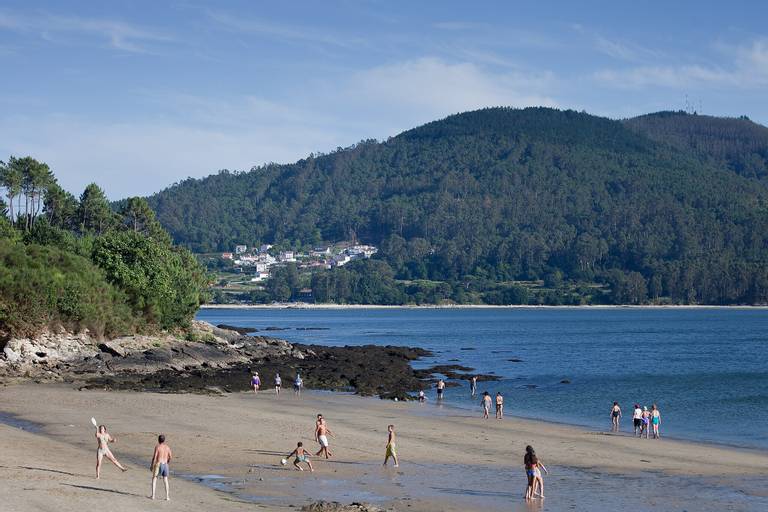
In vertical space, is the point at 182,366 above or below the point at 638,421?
below

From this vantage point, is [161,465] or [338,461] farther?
[338,461]

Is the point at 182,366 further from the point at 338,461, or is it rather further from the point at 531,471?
the point at 531,471

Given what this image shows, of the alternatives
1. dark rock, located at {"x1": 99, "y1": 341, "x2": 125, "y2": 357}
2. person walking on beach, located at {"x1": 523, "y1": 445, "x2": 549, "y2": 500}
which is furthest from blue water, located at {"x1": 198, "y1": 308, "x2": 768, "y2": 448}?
dark rock, located at {"x1": 99, "y1": 341, "x2": 125, "y2": 357}

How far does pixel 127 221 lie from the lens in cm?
10100

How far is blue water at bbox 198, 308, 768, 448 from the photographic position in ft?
153

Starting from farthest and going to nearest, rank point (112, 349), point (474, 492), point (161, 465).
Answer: point (112, 349), point (474, 492), point (161, 465)

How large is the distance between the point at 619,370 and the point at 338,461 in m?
49.1

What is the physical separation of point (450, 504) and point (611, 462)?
996 centimetres

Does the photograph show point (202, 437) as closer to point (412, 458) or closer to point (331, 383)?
point (412, 458)

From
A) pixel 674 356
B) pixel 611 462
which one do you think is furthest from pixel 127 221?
pixel 611 462

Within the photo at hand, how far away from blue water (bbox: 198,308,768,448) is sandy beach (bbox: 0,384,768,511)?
538 centimetres

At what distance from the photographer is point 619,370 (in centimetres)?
7369

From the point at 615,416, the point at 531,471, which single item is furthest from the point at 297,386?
the point at 531,471

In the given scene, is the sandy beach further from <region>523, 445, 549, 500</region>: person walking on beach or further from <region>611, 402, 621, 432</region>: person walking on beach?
<region>611, 402, 621, 432</region>: person walking on beach
